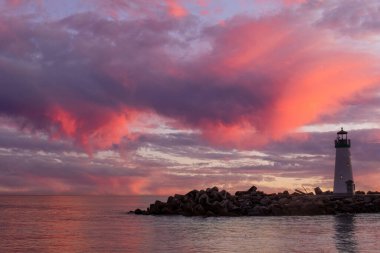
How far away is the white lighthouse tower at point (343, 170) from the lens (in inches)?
2731

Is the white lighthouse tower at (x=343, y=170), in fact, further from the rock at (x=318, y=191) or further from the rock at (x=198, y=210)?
the rock at (x=198, y=210)

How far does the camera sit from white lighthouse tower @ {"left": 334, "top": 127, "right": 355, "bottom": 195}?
69375 millimetres

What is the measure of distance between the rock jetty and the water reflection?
13.8ft

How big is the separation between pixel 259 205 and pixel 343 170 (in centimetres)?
1241

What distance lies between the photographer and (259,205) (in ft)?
223

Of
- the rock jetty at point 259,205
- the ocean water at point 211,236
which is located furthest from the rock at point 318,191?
the ocean water at point 211,236

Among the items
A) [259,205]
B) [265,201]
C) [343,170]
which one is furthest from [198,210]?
[343,170]

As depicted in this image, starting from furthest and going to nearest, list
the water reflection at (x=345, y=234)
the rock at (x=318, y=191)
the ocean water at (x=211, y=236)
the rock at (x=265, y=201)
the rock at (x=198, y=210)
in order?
the rock at (x=318, y=191) < the rock at (x=265, y=201) < the rock at (x=198, y=210) < the ocean water at (x=211, y=236) < the water reflection at (x=345, y=234)

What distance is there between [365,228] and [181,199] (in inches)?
1108

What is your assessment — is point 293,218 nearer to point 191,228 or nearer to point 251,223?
point 251,223

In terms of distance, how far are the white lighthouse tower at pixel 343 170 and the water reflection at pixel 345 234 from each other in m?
5.82

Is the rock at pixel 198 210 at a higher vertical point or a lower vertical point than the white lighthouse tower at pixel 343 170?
lower

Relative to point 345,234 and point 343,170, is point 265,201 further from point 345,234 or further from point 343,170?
point 345,234

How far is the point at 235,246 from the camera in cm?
3912
